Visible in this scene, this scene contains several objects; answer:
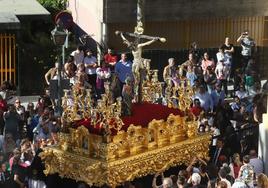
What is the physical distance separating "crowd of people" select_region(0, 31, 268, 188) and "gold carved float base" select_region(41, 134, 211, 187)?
24 centimetres

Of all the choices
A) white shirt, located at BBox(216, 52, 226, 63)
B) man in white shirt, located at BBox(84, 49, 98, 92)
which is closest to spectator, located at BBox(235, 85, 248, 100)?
white shirt, located at BBox(216, 52, 226, 63)

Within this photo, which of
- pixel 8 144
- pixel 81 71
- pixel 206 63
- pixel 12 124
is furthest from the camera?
pixel 206 63

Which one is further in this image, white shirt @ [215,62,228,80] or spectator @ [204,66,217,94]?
white shirt @ [215,62,228,80]

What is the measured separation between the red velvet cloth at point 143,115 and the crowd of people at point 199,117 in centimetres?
46

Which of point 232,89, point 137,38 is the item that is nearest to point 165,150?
point 137,38

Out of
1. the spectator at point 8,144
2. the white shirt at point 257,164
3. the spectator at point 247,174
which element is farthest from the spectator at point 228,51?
the spectator at point 247,174

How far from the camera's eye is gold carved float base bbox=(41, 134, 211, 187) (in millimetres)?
15773

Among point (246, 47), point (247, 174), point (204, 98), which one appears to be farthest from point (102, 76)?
point (247, 174)

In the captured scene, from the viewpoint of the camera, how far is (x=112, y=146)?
15.8 metres

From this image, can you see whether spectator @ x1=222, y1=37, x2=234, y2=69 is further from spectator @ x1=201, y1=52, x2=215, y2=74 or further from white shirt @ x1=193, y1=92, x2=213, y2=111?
white shirt @ x1=193, y1=92, x2=213, y2=111

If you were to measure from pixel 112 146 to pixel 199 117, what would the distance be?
3726 mm

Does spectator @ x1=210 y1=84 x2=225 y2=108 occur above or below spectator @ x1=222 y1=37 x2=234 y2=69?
below

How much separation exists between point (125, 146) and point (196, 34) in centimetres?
1325

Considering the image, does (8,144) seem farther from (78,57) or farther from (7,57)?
(7,57)
